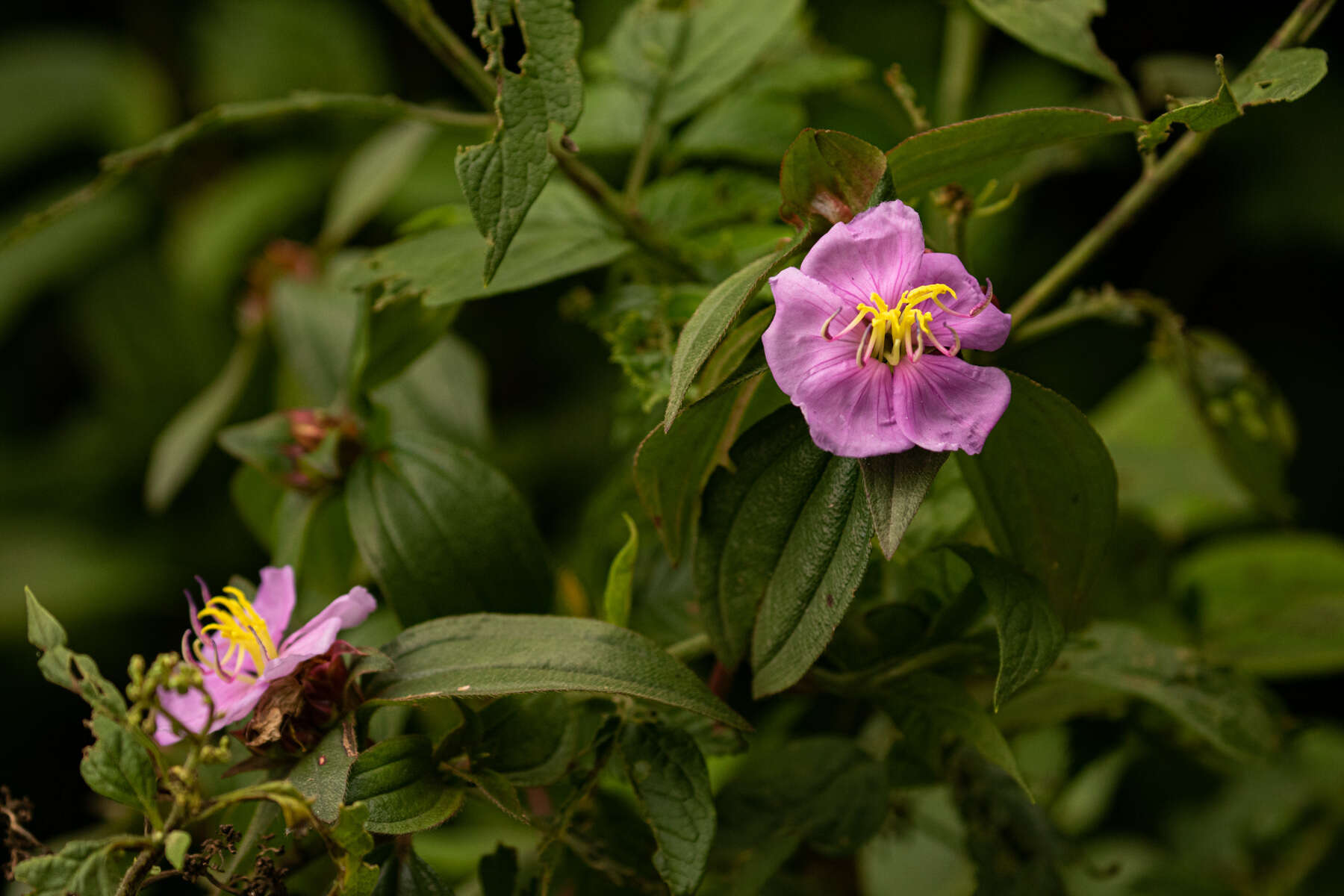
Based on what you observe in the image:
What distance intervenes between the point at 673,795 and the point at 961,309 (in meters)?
0.26

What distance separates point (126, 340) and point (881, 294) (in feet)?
5.52

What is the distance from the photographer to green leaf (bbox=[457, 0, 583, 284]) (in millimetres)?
481

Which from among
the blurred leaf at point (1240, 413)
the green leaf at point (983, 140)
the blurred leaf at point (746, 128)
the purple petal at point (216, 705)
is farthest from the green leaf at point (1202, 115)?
the purple petal at point (216, 705)

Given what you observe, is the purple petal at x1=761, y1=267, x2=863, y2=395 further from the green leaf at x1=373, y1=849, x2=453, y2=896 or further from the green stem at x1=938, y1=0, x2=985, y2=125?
the green stem at x1=938, y1=0, x2=985, y2=125

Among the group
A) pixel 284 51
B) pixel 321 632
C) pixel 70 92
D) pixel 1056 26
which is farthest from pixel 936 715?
pixel 70 92

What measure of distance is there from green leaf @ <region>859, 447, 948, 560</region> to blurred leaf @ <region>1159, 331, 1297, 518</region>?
314mm

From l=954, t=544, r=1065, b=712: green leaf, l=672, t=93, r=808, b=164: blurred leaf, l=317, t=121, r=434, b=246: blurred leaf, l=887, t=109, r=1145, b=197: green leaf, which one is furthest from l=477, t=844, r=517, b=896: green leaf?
l=317, t=121, r=434, b=246: blurred leaf

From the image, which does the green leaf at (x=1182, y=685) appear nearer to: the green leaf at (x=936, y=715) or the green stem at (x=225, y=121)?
the green leaf at (x=936, y=715)

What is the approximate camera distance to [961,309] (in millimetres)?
506

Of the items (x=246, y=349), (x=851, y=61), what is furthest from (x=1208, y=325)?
(x=246, y=349)

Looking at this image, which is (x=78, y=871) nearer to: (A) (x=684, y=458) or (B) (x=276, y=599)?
(B) (x=276, y=599)

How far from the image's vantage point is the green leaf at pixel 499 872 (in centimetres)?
58

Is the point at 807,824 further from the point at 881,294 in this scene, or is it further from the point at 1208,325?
the point at 1208,325

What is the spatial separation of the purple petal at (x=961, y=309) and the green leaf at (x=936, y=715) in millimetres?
187
